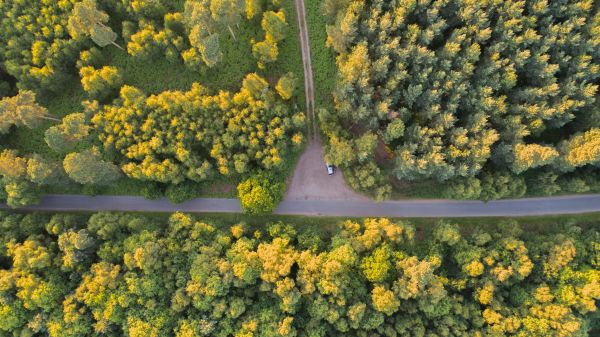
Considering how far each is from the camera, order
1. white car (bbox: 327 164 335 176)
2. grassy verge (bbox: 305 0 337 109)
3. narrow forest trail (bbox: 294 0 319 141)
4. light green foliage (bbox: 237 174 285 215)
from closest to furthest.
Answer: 1. light green foliage (bbox: 237 174 285 215)
2. white car (bbox: 327 164 335 176)
3. narrow forest trail (bbox: 294 0 319 141)
4. grassy verge (bbox: 305 0 337 109)

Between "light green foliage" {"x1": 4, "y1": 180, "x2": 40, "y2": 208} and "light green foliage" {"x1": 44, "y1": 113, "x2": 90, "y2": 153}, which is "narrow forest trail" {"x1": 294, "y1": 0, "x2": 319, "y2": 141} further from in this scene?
"light green foliage" {"x1": 4, "y1": 180, "x2": 40, "y2": 208}

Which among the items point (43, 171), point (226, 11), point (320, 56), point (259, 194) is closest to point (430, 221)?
point (259, 194)

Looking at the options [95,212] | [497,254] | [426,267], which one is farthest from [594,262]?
[95,212]

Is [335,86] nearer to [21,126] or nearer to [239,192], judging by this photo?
[239,192]

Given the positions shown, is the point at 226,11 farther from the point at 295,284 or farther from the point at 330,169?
the point at 295,284

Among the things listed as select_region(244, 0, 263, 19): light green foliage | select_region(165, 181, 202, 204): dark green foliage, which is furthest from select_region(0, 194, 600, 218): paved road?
select_region(244, 0, 263, 19): light green foliage

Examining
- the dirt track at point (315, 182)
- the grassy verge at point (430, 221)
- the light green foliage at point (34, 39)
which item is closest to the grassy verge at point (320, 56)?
the dirt track at point (315, 182)
